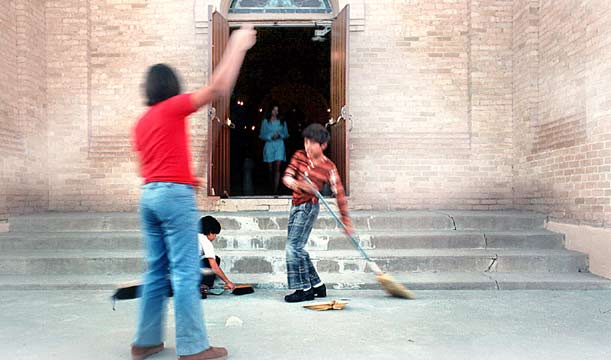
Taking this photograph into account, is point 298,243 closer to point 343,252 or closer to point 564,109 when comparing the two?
→ point 343,252

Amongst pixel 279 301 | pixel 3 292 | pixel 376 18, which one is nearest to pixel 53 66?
pixel 3 292

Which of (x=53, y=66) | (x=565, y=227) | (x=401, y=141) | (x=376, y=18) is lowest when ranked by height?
(x=565, y=227)

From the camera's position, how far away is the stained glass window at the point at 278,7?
9.62 meters

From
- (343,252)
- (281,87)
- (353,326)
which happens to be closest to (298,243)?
(353,326)

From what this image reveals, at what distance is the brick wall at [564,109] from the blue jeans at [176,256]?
17.1ft

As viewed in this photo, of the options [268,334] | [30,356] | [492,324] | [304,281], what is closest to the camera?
[30,356]

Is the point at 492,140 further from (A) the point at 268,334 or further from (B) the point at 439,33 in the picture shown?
(A) the point at 268,334

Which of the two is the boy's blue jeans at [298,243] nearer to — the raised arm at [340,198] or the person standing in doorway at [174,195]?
the raised arm at [340,198]

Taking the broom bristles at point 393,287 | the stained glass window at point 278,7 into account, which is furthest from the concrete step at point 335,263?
the stained glass window at point 278,7

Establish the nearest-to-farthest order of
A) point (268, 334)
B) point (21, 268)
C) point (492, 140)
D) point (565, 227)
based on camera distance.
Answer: point (268, 334) → point (21, 268) → point (565, 227) → point (492, 140)

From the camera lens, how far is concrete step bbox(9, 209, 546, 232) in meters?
7.57

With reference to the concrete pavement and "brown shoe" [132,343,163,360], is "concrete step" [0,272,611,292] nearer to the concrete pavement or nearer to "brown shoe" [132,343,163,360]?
the concrete pavement

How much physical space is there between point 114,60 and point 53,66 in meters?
0.99

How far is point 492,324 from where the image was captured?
14.9ft
